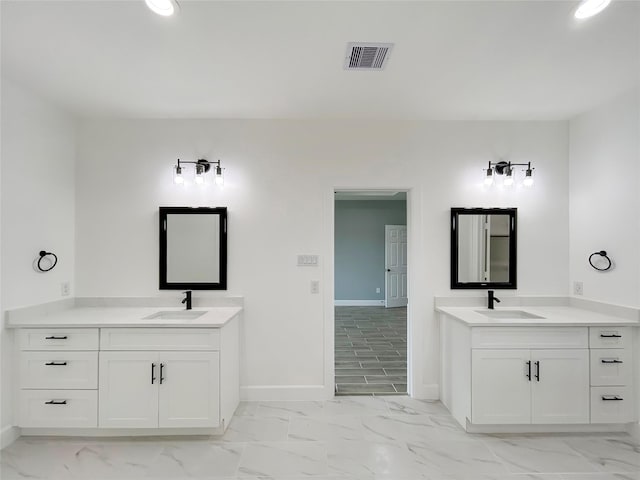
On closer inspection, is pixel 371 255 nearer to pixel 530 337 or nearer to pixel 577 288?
pixel 577 288

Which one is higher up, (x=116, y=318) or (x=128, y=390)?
(x=116, y=318)

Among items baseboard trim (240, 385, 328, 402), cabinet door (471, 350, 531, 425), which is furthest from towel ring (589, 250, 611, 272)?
baseboard trim (240, 385, 328, 402)

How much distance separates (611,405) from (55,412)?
4046 mm

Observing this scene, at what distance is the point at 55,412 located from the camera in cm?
254

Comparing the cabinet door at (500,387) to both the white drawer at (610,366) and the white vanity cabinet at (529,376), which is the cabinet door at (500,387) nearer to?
the white vanity cabinet at (529,376)

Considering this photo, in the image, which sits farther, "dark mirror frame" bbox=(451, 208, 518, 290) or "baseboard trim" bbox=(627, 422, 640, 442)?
"dark mirror frame" bbox=(451, 208, 518, 290)

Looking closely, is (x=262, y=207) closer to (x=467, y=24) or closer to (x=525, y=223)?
(x=467, y=24)

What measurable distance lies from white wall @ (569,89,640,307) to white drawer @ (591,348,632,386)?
15.7 inches

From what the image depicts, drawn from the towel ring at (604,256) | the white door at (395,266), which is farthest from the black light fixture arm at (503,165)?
the white door at (395,266)

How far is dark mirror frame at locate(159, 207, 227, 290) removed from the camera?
10.6 feet

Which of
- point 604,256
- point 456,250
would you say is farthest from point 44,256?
point 604,256

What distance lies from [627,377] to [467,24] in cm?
274

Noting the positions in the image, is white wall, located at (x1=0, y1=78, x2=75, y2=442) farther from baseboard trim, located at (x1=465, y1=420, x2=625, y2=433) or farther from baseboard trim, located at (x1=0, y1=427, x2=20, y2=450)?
baseboard trim, located at (x1=465, y1=420, x2=625, y2=433)

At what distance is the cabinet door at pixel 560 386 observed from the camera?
2621 mm
